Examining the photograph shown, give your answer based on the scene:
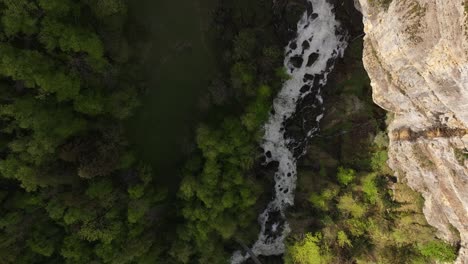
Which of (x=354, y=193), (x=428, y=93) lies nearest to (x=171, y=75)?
(x=354, y=193)

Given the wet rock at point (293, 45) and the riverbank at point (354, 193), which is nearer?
the riverbank at point (354, 193)

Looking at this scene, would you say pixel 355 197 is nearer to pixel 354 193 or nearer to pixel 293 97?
pixel 354 193

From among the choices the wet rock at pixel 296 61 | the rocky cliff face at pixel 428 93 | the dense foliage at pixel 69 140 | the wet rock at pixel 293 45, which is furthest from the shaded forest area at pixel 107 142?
the rocky cliff face at pixel 428 93

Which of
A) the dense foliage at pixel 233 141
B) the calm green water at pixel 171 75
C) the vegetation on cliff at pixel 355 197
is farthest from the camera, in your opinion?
the calm green water at pixel 171 75

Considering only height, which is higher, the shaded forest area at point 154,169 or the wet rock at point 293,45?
the wet rock at point 293,45

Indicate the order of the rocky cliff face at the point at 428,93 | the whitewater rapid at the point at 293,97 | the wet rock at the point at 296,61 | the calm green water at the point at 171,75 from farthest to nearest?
the wet rock at the point at 296,61 → the whitewater rapid at the point at 293,97 → the calm green water at the point at 171,75 → the rocky cliff face at the point at 428,93

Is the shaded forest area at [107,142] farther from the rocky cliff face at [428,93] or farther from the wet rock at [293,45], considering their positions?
the rocky cliff face at [428,93]

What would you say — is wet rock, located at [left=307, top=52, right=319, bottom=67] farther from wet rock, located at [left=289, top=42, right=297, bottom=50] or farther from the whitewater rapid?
Result: wet rock, located at [left=289, top=42, right=297, bottom=50]

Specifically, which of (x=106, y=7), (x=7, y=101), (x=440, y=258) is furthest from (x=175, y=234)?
(x=440, y=258)
